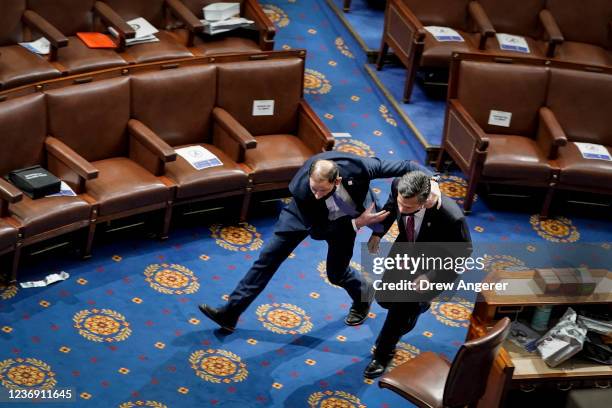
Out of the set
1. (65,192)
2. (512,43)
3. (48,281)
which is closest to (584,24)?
(512,43)

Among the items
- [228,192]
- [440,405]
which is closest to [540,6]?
[228,192]

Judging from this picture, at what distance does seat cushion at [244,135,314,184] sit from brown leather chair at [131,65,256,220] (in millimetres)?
98

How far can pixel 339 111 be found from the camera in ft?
28.0

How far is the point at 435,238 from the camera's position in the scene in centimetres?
568

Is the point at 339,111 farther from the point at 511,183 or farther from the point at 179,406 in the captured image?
the point at 179,406

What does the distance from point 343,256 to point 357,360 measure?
2.12 feet

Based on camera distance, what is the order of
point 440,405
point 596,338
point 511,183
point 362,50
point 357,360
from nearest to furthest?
point 440,405 < point 596,338 < point 357,360 < point 511,183 < point 362,50

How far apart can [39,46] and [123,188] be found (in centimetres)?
154

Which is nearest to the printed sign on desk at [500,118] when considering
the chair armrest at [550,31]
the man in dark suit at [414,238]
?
the chair armrest at [550,31]

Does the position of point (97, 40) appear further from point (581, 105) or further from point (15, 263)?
point (581, 105)

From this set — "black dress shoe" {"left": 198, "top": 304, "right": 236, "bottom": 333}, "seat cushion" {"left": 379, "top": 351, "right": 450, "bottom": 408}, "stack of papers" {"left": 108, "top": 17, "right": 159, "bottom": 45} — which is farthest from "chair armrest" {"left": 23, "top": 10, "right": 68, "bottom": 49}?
"seat cushion" {"left": 379, "top": 351, "right": 450, "bottom": 408}

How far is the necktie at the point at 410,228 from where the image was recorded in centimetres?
564

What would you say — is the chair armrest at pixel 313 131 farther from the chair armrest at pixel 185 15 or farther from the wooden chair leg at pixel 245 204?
the chair armrest at pixel 185 15

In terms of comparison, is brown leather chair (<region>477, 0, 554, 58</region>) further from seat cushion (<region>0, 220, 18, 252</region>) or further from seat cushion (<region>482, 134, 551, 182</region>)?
seat cushion (<region>0, 220, 18, 252</region>)
